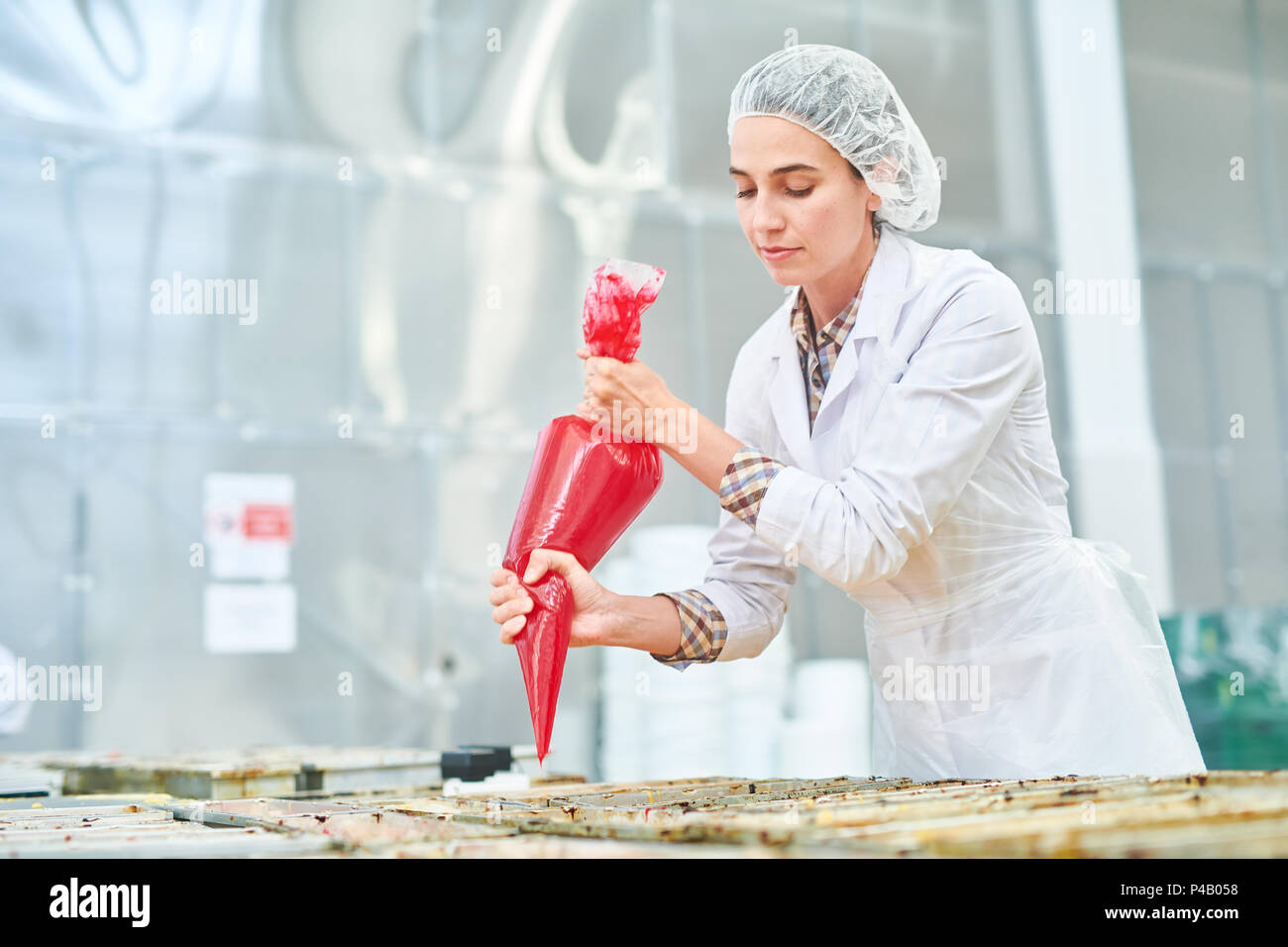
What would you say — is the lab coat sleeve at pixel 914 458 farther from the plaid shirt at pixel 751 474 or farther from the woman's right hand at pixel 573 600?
the woman's right hand at pixel 573 600

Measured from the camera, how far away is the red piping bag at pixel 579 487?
1.59 meters

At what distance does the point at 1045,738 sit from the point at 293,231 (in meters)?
3.38

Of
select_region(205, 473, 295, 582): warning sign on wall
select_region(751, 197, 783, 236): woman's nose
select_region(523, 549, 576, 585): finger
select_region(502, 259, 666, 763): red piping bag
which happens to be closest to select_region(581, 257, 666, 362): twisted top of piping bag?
select_region(502, 259, 666, 763): red piping bag

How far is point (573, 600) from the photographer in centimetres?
162

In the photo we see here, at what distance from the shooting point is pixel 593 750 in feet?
15.1

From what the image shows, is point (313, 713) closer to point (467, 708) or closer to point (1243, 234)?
point (467, 708)

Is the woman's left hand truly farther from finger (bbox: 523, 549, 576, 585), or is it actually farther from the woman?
finger (bbox: 523, 549, 576, 585)

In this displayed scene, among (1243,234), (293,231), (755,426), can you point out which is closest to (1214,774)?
(755,426)

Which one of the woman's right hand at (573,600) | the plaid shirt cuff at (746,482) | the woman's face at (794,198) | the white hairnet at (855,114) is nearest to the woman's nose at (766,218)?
the woman's face at (794,198)

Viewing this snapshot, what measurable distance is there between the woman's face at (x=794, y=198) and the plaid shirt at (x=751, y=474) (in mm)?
101

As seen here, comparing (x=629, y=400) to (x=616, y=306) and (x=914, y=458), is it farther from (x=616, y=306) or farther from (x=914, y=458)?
(x=914, y=458)

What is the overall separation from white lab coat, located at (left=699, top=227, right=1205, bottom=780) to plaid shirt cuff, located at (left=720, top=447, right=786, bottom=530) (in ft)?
0.05

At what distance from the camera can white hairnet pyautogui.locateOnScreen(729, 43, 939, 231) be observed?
176 cm

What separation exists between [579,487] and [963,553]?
504 mm
